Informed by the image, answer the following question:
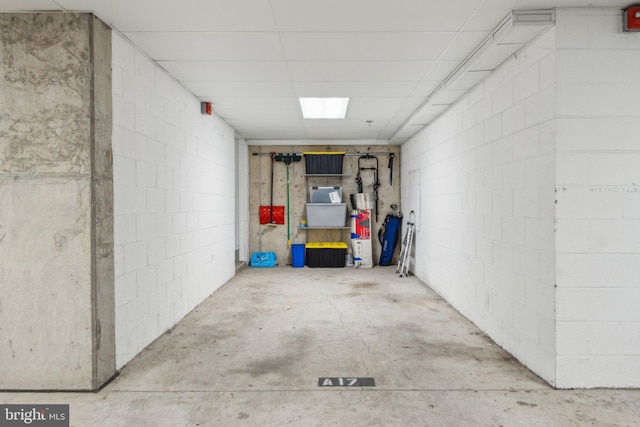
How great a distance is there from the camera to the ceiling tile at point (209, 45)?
2805 mm

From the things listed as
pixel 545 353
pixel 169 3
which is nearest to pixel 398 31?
pixel 169 3

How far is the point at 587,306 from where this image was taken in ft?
7.86

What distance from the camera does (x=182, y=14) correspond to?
2.50 m

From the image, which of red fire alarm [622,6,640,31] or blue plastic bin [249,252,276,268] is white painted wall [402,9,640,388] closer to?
red fire alarm [622,6,640,31]

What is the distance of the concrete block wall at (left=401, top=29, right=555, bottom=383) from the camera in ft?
8.27

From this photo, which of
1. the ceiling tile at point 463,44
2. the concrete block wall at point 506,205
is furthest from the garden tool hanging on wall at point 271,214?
the ceiling tile at point 463,44

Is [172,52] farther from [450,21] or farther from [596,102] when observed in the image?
[596,102]

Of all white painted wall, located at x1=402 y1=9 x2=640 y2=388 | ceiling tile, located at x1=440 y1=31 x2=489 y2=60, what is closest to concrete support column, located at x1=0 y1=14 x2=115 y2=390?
ceiling tile, located at x1=440 y1=31 x2=489 y2=60

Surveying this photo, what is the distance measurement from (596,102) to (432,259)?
3216 millimetres

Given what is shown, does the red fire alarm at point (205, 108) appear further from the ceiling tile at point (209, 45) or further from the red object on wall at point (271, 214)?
the red object on wall at point (271, 214)

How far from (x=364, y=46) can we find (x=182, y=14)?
134 cm

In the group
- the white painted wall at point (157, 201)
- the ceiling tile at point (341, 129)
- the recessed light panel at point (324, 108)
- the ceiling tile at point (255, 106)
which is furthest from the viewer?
the ceiling tile at point (341, 129)

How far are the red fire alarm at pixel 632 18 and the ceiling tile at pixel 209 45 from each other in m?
A: 2.25

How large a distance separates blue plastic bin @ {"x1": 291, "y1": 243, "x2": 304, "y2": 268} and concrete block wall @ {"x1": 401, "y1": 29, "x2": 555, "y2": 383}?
9.35ft
